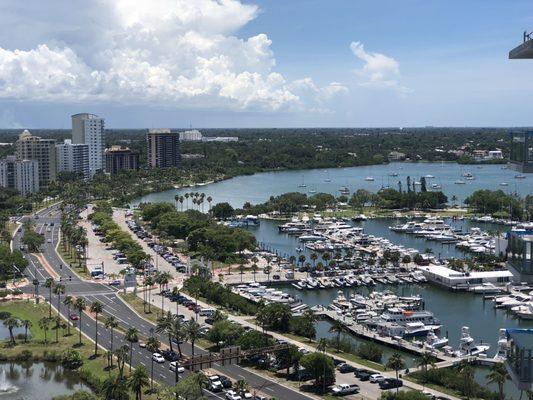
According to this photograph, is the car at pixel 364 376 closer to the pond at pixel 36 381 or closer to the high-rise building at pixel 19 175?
the pond at pixel 36 381

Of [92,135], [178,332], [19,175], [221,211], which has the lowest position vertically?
[178,332]

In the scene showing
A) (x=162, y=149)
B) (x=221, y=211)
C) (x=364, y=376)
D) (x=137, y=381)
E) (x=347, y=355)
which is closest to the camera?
(x=137, y=381)

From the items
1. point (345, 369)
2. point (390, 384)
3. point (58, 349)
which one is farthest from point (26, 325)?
point (390, 384)

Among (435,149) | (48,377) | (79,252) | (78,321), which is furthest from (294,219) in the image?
(435,149)

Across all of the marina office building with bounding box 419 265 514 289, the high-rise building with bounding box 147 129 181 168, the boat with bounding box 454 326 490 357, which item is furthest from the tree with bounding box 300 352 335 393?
the high-rise building with bounding box 147 129 181 168

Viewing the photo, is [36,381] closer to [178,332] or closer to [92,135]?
[178,332]

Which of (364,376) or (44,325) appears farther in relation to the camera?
(44,325)

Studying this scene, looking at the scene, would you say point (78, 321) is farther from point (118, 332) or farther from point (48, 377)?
point (48, 377)
